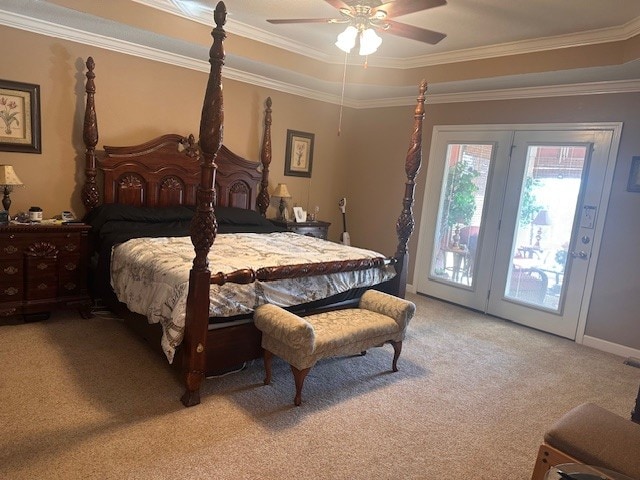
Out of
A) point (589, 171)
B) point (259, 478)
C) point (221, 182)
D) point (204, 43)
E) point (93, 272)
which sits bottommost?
point (259, 478)

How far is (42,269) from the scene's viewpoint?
140 inches

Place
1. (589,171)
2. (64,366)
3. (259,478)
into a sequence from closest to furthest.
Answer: (259,478) → (64,366) → (589,171)

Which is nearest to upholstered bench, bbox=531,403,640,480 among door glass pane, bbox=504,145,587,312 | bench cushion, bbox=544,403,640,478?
bench cushion, bbox=544,403,640,478

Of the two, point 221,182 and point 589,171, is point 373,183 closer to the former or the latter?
point 221,182

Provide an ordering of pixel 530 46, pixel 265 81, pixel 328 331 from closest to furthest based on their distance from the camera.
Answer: pixel 328 331 < pixel 530 46 < pixel 265 81

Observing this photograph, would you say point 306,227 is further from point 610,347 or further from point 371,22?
point 610,347

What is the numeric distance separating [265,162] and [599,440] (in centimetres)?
438

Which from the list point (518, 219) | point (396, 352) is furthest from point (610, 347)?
point (396, 352)

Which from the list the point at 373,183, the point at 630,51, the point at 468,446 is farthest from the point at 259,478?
the point at 373,183

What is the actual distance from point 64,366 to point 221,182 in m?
2.61

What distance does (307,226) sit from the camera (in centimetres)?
544

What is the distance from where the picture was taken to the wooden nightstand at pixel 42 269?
3.40 meters

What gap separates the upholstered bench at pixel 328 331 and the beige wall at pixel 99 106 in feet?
8.41

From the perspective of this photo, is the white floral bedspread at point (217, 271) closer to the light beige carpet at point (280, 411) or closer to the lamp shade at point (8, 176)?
the light beige carpet at point (280, 411)
